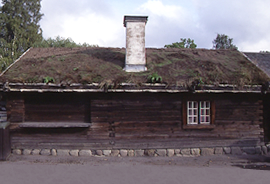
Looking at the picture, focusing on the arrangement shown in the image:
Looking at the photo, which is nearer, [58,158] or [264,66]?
[58,158]

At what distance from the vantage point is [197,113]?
10234 millimetres

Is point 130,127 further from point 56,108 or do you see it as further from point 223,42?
point 223,42

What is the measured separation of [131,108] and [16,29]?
23.2 metres

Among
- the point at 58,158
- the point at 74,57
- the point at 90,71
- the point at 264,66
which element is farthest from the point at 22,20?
the point at 264,66

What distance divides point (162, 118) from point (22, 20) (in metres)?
25.2

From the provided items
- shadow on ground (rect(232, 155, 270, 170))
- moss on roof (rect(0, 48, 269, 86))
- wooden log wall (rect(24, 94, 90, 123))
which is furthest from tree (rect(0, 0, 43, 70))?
shadow on ground (rect(232, 155, 270, 170))

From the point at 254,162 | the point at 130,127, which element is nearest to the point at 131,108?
the point at 130,127

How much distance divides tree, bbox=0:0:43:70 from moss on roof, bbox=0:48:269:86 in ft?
52.1

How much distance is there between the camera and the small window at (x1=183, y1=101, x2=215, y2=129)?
10.1m

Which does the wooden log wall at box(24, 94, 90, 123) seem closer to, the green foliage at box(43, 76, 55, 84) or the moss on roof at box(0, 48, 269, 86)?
the green foliage at box(43, 76, 55, 84)

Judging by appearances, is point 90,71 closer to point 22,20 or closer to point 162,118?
point 162,118

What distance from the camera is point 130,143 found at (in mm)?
9773

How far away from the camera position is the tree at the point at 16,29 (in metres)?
26.2

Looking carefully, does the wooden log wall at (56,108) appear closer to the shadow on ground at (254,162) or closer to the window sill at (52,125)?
the window sill at (52,125)
